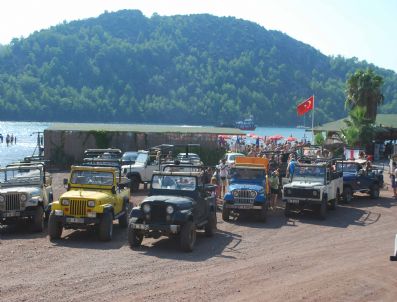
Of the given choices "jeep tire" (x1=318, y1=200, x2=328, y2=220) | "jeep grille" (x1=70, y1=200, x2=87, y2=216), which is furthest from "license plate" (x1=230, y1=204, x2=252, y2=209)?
"jeep grille" (x1=70, y1=200, x2=87, y2=216)

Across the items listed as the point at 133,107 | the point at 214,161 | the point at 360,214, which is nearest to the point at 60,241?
the point at 360,214

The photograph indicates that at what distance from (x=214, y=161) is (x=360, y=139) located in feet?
40.6

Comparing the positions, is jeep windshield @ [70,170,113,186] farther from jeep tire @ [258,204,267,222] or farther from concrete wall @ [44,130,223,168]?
concrete wall @ [44,130,223,168]

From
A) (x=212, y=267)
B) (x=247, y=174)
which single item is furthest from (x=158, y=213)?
(x=247, y=174)

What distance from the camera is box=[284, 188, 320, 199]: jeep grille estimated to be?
813 inches

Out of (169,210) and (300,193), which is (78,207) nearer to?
(169,210)

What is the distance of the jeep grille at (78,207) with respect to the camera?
1539cm

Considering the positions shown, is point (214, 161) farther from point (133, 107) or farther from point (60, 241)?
point (133, 107)

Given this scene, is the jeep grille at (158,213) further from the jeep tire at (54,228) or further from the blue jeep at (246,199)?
the blue jeep at (246,199)

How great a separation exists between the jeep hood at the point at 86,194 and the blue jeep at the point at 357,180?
12.9 m

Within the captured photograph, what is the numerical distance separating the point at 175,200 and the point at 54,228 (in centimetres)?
346

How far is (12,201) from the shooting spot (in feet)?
54.4

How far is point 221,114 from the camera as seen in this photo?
627 ft

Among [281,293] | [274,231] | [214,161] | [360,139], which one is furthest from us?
[360,139]
